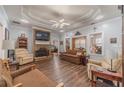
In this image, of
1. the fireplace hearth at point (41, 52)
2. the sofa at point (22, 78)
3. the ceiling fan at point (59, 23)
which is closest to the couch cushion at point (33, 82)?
the sofa at point (22, 78)

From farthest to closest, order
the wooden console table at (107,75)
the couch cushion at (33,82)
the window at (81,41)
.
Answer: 1. the window at (81,41)
2. the wooden console table at (107,75)
3. the couch cushion at (33,82)

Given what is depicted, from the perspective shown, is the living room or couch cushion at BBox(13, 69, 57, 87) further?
the living room

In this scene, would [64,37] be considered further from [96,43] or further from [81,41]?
[96,43]

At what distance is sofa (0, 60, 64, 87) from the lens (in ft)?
4.50

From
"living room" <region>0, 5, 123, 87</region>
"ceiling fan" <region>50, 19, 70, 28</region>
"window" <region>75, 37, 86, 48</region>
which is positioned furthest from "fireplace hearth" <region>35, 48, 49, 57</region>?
"window" <region>75, 37, 86, 48</region>

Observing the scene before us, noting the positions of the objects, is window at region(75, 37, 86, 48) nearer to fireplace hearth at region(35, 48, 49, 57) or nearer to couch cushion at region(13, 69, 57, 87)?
fireplace hearth at region(35, 48, 49, 57)

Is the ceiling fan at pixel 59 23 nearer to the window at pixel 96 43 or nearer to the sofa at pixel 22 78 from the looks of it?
the window at pixel 96 43

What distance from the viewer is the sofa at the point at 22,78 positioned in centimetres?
137

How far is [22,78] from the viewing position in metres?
2.03

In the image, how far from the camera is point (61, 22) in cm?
286

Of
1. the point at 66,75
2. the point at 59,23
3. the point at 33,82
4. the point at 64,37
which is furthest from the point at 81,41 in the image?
the point at 33,82

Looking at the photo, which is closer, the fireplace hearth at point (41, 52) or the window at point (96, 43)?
the window at point (96, 43)
